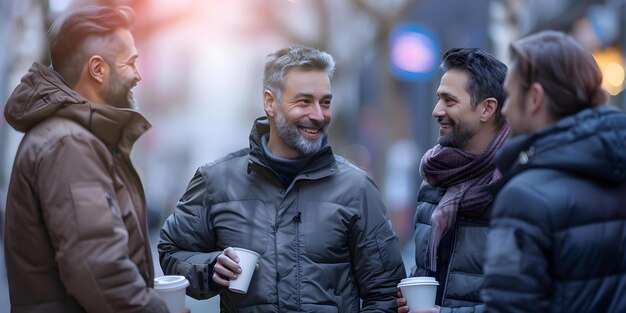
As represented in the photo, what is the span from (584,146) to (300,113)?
1863mm

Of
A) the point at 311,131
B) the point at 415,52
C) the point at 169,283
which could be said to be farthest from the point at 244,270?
the point at 415,52

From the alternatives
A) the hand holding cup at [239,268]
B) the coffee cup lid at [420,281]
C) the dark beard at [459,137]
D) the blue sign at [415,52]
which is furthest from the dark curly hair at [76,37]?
the blue sign at [415,52]

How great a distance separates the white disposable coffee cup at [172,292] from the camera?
3.61 metres

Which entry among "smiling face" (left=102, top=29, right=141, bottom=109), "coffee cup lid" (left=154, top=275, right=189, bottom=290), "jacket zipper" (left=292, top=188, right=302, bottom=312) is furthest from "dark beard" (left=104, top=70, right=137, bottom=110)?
"jacket zipper" (left=292, top=188, right=302, bottom=312)

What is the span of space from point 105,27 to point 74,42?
0.44 ft

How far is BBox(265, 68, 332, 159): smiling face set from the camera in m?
4.55

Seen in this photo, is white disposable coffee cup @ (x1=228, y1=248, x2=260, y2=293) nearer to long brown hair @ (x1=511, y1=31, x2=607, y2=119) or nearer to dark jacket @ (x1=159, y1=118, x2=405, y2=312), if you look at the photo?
dark jacket @ (x1=159, y1=118, x2=405, y2=312)

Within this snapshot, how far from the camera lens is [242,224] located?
439 centimetres

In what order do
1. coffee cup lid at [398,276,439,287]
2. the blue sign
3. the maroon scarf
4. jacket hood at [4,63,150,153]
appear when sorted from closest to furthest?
jacket hood at [4,63,150,153] < coffee cup lid at [398,276,439,287] < the maroon scarf < the blue sign

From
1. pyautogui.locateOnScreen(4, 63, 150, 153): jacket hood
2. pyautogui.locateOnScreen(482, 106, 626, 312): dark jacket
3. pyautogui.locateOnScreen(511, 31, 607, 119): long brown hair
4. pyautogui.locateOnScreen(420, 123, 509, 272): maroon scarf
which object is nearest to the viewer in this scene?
pyautogui.locateOnScreen(482, 106, 626, 312): dark jacket

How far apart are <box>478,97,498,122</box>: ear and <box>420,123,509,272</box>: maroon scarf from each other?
90 mm

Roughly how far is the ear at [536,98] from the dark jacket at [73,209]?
1.47 metres

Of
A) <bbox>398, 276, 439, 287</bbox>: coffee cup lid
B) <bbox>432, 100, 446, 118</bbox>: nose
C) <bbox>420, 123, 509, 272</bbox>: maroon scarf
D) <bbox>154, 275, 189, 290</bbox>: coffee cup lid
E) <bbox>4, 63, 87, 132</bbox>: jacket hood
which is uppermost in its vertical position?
<bbox>4, 63, 87, 132</bbox>: jacket hood

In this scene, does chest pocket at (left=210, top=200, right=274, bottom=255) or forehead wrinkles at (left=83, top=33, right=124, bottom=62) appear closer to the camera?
forehead wrinkles at (left=83, top=33, right=124, bottom=62)
